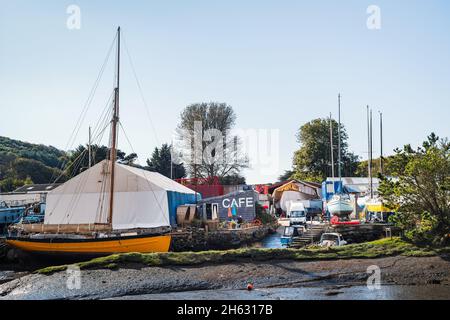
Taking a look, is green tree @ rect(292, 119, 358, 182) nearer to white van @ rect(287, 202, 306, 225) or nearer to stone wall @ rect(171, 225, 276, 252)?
white van @ rect(287, 202, 306, 225)

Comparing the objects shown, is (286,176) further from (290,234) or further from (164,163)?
(290,234)

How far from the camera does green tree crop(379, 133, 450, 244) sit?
22875mm

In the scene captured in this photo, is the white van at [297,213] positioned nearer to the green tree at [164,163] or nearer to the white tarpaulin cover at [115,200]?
the white tarpaulin cover at [115,200]

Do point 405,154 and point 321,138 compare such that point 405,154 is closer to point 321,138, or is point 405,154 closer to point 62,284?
point 62,284

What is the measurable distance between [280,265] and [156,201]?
16786 mm

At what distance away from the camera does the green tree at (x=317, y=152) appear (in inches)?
3108

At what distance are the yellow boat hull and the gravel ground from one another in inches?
202

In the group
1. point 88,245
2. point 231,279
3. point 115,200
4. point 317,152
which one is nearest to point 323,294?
point 231,279

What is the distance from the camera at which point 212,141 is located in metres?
65.9

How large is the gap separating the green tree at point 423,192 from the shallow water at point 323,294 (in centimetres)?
542

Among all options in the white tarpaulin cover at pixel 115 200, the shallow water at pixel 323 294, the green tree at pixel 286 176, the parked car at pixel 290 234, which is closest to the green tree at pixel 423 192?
the shallow water at pixel 323 294

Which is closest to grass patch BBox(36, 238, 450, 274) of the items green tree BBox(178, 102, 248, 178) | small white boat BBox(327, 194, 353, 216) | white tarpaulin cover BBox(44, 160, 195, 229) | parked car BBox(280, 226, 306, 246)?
parked car BBox(280, 226, 306, 246)

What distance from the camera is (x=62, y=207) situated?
1447 inches

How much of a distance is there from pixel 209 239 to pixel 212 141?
31.0m
